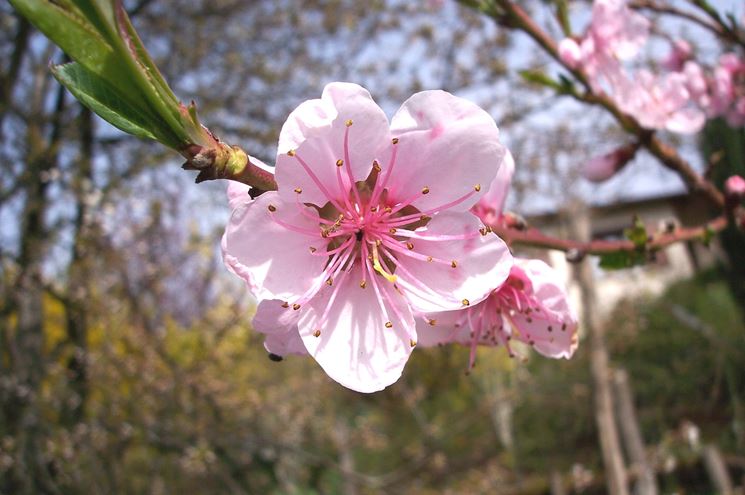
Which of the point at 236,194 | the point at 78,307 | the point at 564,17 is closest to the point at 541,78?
the point at 564,17

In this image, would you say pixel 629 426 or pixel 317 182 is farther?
pixel 629 426

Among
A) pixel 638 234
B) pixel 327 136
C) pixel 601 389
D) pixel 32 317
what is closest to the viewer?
pixel 327 136

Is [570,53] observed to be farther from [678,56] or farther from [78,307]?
[78,307]

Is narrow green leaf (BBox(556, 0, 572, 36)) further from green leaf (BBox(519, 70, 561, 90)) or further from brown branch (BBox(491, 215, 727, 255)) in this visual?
brown branch (BBox(491, 215, 727, 255))

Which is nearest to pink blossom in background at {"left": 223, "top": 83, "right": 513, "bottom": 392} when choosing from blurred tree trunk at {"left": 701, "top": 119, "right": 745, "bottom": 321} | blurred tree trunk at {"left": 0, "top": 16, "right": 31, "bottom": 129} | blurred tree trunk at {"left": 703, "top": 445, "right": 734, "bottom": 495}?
blurred tree trunk at {"left": 701, "top": 119, "right": 745, "bottom": 321}

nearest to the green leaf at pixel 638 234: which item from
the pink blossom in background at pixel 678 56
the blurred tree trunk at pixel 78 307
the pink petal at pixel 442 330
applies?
the pink petal at pixel 442 330

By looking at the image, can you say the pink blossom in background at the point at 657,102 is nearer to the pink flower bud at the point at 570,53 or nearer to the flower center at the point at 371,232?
the pink flower bud at the point at 570,53

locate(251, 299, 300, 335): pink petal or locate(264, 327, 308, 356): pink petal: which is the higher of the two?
locate(251, 299, 300, 335): pink petal
